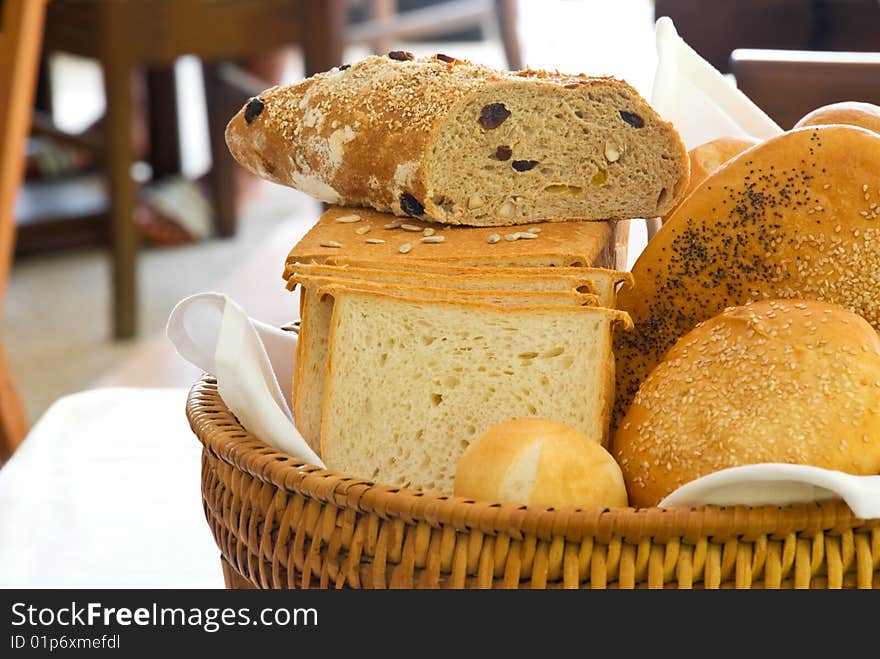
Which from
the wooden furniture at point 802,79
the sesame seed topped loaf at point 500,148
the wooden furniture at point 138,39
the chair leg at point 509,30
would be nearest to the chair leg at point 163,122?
the wooden furniture at point 138,39

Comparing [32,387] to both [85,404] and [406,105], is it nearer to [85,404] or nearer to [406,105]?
[85,404]

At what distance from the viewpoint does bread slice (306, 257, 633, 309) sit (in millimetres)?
913

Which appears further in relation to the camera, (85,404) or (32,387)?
(32,387)

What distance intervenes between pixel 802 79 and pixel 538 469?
974mm

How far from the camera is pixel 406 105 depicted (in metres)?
1.03

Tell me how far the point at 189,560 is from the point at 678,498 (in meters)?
0.52

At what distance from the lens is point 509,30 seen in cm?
457

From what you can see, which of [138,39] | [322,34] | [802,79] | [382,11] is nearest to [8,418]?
[802,79]

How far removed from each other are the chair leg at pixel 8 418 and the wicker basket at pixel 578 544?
4.11ft

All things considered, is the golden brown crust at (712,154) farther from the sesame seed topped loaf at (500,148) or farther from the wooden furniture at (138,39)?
the wooden furniture at (138,39)

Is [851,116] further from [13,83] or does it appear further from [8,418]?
[8,418]
